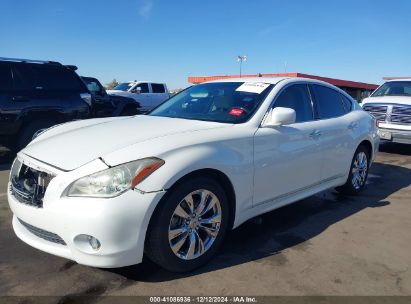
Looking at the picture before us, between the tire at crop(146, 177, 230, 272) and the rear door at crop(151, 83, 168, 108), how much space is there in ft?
46.2

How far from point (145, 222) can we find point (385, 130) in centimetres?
799

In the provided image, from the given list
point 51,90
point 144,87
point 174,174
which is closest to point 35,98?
point 51,90

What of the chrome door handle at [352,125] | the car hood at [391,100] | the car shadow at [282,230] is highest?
the chrome door handle at [352,125]

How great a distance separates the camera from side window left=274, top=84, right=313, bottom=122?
4.18 metres

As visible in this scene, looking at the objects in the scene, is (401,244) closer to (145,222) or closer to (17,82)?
(145,222)

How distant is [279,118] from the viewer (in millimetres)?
3691

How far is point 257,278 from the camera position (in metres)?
3.13

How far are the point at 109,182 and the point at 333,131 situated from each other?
298cm

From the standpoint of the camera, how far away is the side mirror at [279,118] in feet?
12.1

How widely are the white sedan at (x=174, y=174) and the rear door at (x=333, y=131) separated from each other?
0.11 ft

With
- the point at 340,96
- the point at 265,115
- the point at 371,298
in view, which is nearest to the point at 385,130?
the point at 340,96

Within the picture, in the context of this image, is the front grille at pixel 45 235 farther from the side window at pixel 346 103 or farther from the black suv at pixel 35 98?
the black suv at pixel 35 98

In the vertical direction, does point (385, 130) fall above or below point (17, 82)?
below

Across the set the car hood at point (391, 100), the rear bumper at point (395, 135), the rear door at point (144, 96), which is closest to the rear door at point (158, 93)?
the rear door at point (144, 96)
